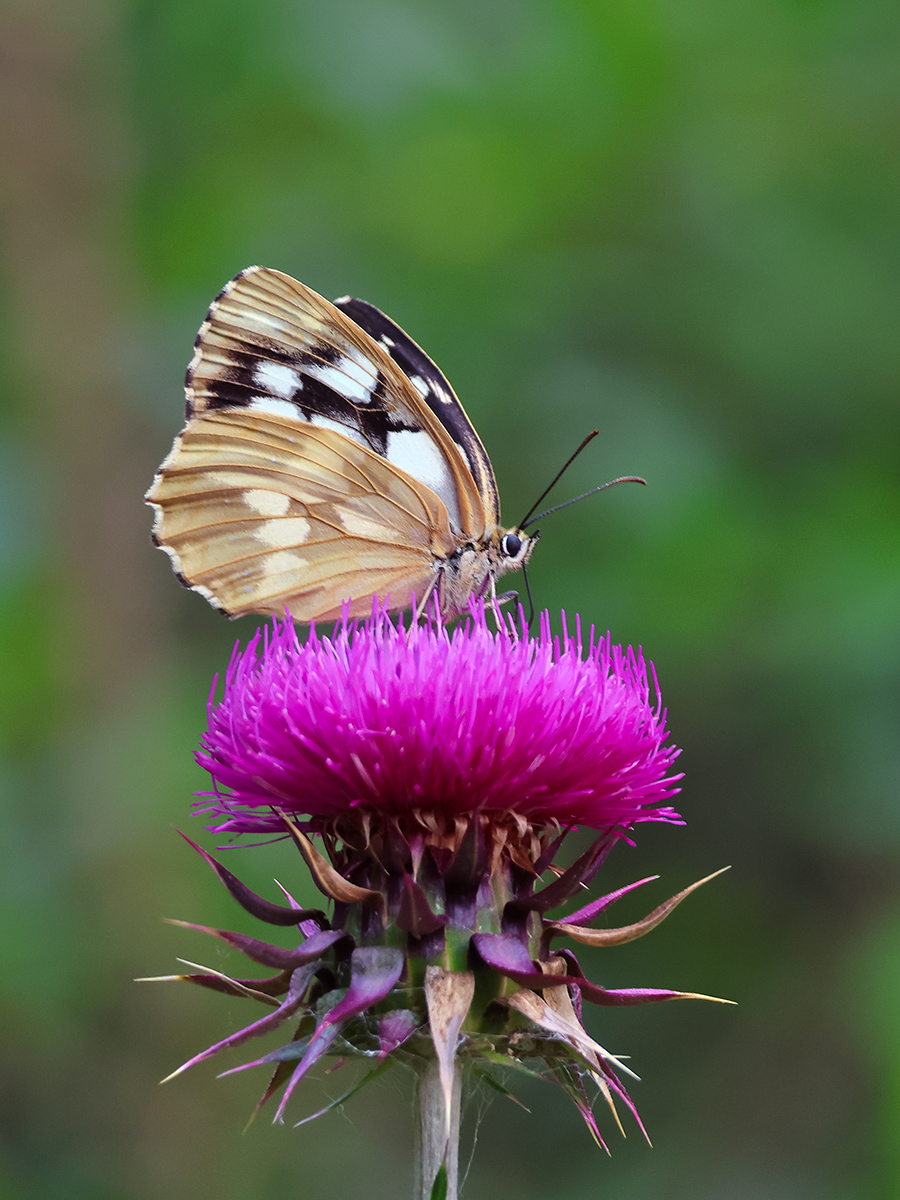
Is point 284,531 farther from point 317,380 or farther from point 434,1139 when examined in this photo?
point 434,1139

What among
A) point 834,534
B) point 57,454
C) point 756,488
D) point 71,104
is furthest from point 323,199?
point 834,534

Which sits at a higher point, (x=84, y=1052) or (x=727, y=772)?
(x=727, y=772)

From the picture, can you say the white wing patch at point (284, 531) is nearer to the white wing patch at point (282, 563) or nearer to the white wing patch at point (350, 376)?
the white wing patch at point (282, 563)

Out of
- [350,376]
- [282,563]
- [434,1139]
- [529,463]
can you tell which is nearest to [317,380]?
[350,376]

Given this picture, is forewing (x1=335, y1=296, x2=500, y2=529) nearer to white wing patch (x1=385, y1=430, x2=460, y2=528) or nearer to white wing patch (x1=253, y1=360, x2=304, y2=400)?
white wing patch (x1=385, y1=430, x2=460, y2=528)

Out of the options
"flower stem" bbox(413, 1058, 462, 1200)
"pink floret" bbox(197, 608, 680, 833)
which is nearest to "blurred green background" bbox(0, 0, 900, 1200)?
"pink floret" bbox(197, 608, 680, 833)

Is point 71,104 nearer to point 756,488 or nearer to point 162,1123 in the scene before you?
point 756,488
